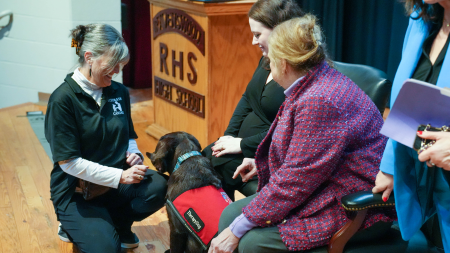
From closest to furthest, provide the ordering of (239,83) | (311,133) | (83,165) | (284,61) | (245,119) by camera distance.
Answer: (311,133) → (284,61) → (83,165) → (245,119) → (239,83)

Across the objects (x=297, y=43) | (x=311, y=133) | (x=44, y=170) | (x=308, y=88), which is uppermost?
(x=297, y=43)

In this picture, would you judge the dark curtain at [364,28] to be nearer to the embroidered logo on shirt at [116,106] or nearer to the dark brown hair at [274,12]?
the dark brown hair at [274,12]

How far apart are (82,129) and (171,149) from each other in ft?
1.28

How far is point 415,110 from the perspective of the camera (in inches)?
46.2

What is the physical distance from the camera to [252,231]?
1448mm

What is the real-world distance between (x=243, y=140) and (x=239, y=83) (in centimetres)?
125

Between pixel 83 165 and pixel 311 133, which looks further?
pixel 83 165

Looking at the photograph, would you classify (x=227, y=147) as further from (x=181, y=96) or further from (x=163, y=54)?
(x=163, y=54)

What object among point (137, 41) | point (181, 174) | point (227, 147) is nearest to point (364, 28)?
point (137, 41)

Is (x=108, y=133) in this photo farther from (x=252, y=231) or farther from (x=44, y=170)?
(x=44, y=170)

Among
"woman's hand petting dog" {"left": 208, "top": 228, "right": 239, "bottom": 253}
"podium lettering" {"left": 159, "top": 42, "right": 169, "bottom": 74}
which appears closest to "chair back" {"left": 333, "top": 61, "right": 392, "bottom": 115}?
"woman's hand petting dog" {"left": 208, "top": 228, "right": 239, "bottom": 253}

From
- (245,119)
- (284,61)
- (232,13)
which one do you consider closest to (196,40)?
(232,13)

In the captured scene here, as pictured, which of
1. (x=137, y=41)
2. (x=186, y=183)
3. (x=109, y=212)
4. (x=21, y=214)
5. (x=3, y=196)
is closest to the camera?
(x=186, y=183)

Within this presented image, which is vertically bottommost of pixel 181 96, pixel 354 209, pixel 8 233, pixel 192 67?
pixel 8 233
